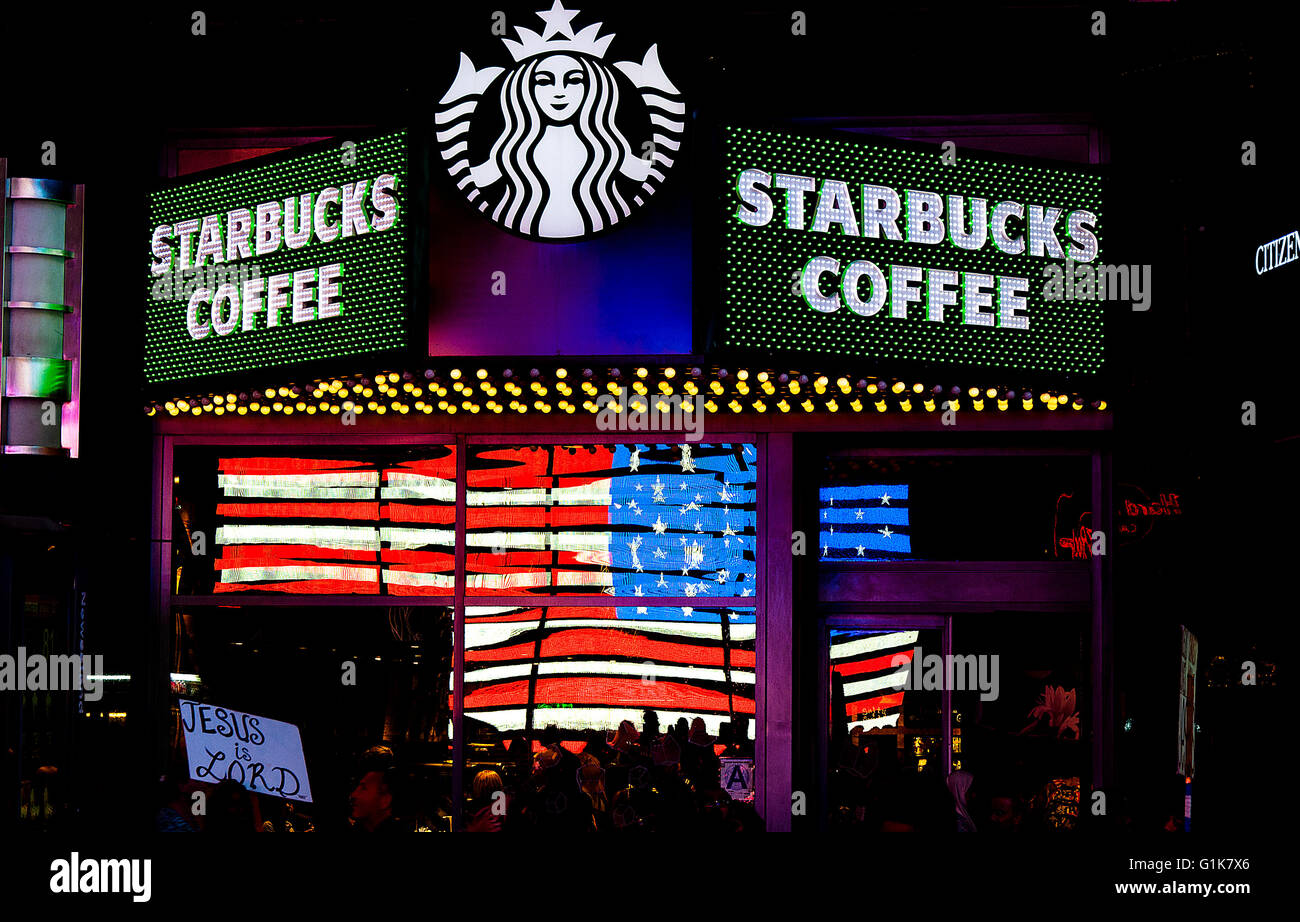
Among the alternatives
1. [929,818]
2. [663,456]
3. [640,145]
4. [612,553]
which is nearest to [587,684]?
[612,553]

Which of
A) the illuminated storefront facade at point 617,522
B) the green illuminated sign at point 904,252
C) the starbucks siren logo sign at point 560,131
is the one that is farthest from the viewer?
the illuminated storefront facade at point 617,522

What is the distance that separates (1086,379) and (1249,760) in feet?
10.3

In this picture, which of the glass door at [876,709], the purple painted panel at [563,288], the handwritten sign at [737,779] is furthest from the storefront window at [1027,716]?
the purple painted panel at [563,288]

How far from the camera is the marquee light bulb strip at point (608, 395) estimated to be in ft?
33.7

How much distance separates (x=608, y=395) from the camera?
10.9m

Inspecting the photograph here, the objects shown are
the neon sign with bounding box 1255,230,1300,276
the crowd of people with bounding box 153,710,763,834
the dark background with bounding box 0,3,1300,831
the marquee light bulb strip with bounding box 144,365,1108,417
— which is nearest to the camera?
the neon sign with bounding box 1255,230,1300,276

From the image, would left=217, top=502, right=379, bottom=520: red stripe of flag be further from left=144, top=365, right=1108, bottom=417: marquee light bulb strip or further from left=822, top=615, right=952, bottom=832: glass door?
left=822, top=615, right=952, bottom=832: glass door

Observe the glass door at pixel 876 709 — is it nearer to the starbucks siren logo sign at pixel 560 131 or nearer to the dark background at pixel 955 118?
the dark background at pixel 955 118

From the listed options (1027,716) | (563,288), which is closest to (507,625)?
(563,288)

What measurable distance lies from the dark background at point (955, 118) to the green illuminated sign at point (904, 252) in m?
0.68

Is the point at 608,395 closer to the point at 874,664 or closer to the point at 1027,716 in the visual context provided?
the point at 874,664

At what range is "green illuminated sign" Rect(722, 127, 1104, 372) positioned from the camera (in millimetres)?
9625

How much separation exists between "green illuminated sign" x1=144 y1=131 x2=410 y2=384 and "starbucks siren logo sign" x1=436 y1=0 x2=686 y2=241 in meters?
0.55

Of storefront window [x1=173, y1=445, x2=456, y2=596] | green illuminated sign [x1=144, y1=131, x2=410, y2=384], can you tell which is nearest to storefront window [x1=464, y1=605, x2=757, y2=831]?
storefront window [x1=173, y1=445, x2=456, y2=596]
